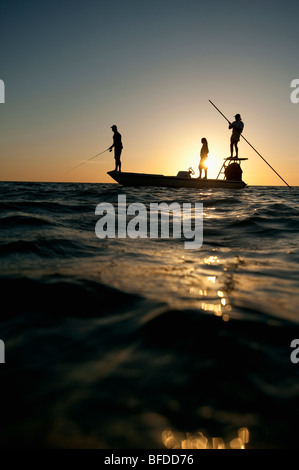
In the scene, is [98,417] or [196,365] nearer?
[98,417]

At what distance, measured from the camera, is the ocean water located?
0.99m

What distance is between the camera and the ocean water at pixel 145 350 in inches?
38.8

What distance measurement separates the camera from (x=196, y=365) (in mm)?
1289

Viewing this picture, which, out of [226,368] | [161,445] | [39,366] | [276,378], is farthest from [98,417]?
[276,378]

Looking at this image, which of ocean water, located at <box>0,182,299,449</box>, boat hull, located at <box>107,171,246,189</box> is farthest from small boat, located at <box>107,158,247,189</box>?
ocean water, located at <box>0,182,299,449</box>

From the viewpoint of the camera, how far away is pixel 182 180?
49.5ft

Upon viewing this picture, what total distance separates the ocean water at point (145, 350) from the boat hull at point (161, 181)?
11.6 m

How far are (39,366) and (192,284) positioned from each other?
1316mm

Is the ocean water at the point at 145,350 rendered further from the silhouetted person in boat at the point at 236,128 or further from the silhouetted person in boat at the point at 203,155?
the silhouetted person in boat at the point at 236,128

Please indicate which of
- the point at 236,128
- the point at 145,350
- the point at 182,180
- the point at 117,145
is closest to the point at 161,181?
the point at 182,180

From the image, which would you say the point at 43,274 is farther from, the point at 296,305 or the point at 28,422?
the point at 296,305

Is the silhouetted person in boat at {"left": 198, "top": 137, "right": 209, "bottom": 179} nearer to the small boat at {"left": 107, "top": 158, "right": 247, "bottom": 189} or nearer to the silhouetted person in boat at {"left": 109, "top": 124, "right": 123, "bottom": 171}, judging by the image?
the small boat at {"left": 107, "top": 158, "right": 247, "bottom": 189}

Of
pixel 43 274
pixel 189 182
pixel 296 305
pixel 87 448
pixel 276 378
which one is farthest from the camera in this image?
pixel 189 182

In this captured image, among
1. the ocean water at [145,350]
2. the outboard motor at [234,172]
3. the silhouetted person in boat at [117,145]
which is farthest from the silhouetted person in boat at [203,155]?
the ocean water at [145,350]
